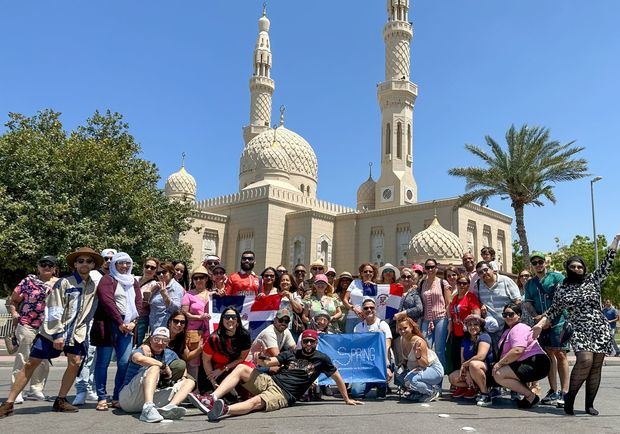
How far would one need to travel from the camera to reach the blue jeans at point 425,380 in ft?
22.1

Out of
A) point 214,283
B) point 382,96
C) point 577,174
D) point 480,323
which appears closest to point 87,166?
point 214,283

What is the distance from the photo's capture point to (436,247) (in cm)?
2872

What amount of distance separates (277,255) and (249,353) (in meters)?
30.0

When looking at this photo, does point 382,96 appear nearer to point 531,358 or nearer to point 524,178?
point 524,178

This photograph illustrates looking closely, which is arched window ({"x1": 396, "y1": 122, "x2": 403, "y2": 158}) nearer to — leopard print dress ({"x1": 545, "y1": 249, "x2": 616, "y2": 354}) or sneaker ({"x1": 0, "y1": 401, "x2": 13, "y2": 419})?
leopard print dress ({"x1": 545, "y1": 249, "x2": 616, "y2": 354})

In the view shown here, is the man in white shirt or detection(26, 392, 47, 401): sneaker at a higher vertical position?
the man in white shirt

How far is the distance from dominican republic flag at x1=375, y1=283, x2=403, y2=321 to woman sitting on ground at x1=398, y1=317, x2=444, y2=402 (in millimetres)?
1485

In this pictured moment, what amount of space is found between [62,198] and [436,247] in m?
18.1

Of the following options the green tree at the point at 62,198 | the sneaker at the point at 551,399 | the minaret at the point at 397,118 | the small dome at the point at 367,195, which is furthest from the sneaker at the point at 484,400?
the small dome at the point at 367,195

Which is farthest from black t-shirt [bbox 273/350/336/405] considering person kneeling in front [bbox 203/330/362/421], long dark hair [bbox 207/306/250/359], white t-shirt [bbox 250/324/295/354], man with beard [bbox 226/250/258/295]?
man with beard [bbox 226/250/258/295]

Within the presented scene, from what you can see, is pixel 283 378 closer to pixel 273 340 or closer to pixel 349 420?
pixel 273 340

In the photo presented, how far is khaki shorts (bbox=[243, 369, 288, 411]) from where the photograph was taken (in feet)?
19.5

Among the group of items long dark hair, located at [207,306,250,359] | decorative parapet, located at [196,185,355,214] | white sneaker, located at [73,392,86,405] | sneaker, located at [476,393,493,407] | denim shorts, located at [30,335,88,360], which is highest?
decorative parapet, located at [196,185,355,214]

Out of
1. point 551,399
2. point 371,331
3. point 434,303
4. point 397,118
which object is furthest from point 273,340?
point 397,118
